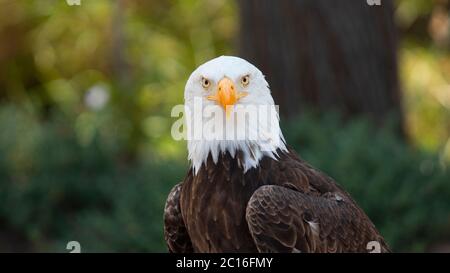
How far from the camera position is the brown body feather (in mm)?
4277

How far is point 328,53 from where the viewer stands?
333 inches

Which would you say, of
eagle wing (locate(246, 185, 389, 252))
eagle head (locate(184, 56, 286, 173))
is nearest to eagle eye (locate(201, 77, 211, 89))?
eagle head (locate(184, 56, 286, 173))

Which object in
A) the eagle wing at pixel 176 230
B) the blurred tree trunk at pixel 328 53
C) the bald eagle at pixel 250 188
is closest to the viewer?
the bald eagle at pixel 250 188

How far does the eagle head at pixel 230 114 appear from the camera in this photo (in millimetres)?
4246

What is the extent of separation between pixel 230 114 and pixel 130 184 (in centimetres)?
407

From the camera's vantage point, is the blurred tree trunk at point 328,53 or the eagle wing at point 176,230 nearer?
the eagle wing at point 176,230

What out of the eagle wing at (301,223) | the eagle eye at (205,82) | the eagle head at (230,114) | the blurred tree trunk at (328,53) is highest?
the blurred tree trunk at (328,53)

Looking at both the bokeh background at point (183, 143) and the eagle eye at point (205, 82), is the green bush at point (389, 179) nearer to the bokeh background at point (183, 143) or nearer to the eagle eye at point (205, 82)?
the bokeh background at point (183, 143)

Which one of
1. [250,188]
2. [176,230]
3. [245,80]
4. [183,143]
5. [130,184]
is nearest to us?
[245,80]

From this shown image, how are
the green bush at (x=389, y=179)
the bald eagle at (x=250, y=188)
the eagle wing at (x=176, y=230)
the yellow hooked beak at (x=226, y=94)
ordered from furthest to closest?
the green bush at (x=389, y=179)
the eagle wing at (x=176, y=230)
the bald eagle at (x=250, y=188)
the yellow hooked beak at (x=226, y=94)

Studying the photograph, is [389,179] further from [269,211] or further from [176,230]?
[269,211]

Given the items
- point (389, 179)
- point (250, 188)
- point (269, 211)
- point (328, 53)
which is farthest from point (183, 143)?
point (269, 211)

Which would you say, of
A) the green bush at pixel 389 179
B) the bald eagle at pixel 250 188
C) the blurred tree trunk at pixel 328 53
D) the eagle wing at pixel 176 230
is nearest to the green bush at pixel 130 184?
the green bush at pixel 389 179
